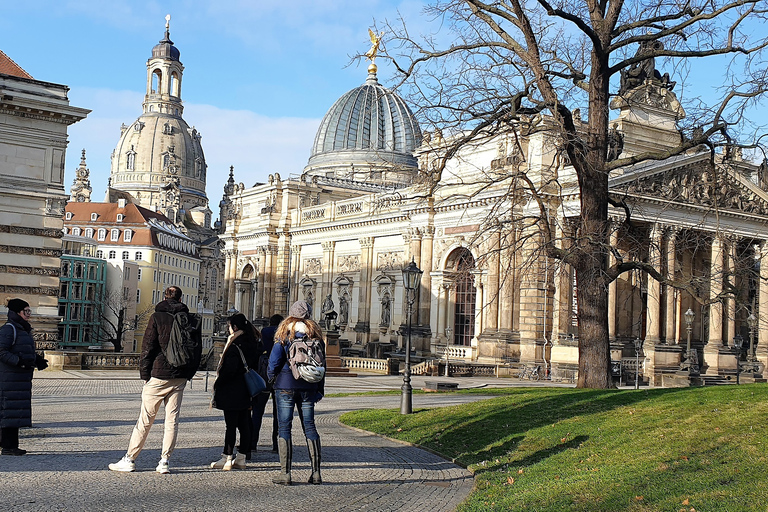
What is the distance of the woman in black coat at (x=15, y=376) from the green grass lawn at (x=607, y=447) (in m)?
5.73

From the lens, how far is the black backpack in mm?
10109

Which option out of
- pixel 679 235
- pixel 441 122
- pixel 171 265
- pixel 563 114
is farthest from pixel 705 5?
pixel 171 265

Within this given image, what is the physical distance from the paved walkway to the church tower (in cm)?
12370

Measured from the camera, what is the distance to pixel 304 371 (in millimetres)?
9961

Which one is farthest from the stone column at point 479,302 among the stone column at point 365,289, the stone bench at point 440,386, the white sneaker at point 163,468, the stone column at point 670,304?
the white sneaker at point 163,468

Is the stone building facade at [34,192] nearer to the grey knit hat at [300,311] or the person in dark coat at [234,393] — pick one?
the person in dark coat at [234,393]

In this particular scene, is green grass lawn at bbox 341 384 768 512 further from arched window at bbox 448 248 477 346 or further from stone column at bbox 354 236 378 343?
stone column at bbox 354 236 378 343

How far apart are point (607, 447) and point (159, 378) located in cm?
586

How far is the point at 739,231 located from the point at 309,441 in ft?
133

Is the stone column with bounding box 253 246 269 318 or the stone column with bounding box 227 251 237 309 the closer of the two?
the stone column with bounding box 253 246 269 318

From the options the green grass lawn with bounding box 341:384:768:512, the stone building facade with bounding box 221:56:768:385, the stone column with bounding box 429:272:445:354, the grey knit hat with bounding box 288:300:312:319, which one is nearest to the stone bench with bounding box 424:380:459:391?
the stone building facade with bounding box 221:56:768:385

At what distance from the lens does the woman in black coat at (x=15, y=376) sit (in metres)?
10.8

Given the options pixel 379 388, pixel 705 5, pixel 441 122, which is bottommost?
pixel 379 388

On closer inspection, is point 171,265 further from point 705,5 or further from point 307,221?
point 705,5
